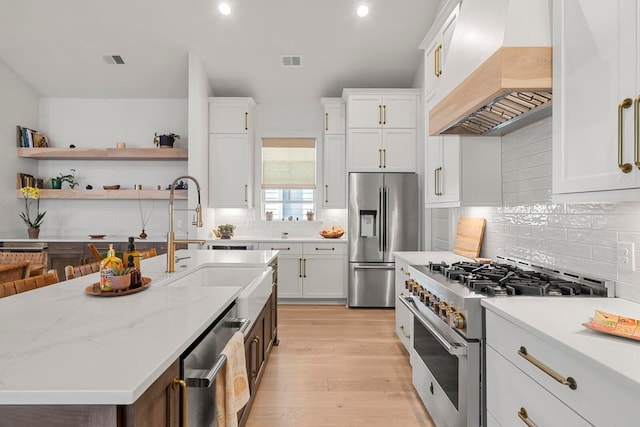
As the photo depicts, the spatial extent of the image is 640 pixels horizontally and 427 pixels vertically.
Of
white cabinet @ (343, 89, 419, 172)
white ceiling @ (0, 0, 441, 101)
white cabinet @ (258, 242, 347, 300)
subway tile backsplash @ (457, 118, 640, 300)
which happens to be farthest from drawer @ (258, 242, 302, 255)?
subway tile backsplash @ (457, 118, 640, 300)

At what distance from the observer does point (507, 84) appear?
167 centimetres

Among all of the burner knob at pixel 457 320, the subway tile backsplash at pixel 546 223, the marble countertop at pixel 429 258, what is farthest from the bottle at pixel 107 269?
the subway tile backsplash at pixel 546 223

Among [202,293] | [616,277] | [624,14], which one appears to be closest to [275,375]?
[202,293]

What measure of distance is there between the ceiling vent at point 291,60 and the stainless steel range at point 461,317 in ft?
11.7

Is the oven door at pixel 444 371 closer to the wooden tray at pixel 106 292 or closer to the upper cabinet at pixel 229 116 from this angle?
the wooden tray at pixel 106 292

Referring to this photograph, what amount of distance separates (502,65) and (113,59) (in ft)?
16.3

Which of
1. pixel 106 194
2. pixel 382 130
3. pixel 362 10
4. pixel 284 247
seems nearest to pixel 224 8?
pixel 362 10

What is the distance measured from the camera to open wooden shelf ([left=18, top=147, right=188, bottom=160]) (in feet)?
17.1

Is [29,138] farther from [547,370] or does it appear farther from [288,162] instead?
[547,370]

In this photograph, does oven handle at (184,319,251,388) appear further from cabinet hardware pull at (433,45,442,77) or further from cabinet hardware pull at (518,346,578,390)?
cabinet hardware pull at (433,45,442,77)

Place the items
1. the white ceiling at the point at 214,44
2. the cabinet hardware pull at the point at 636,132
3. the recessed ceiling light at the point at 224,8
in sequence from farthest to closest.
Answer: the white ceiling at the point at 214,44 < the recessed ceiling light at the point at 224,8 < the cabinet hardware pull at the point at 636,132

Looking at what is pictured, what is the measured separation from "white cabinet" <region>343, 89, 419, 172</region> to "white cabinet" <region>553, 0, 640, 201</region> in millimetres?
3318

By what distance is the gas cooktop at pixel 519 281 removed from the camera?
1.73 m

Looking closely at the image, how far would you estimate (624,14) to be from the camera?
1.24 meters
